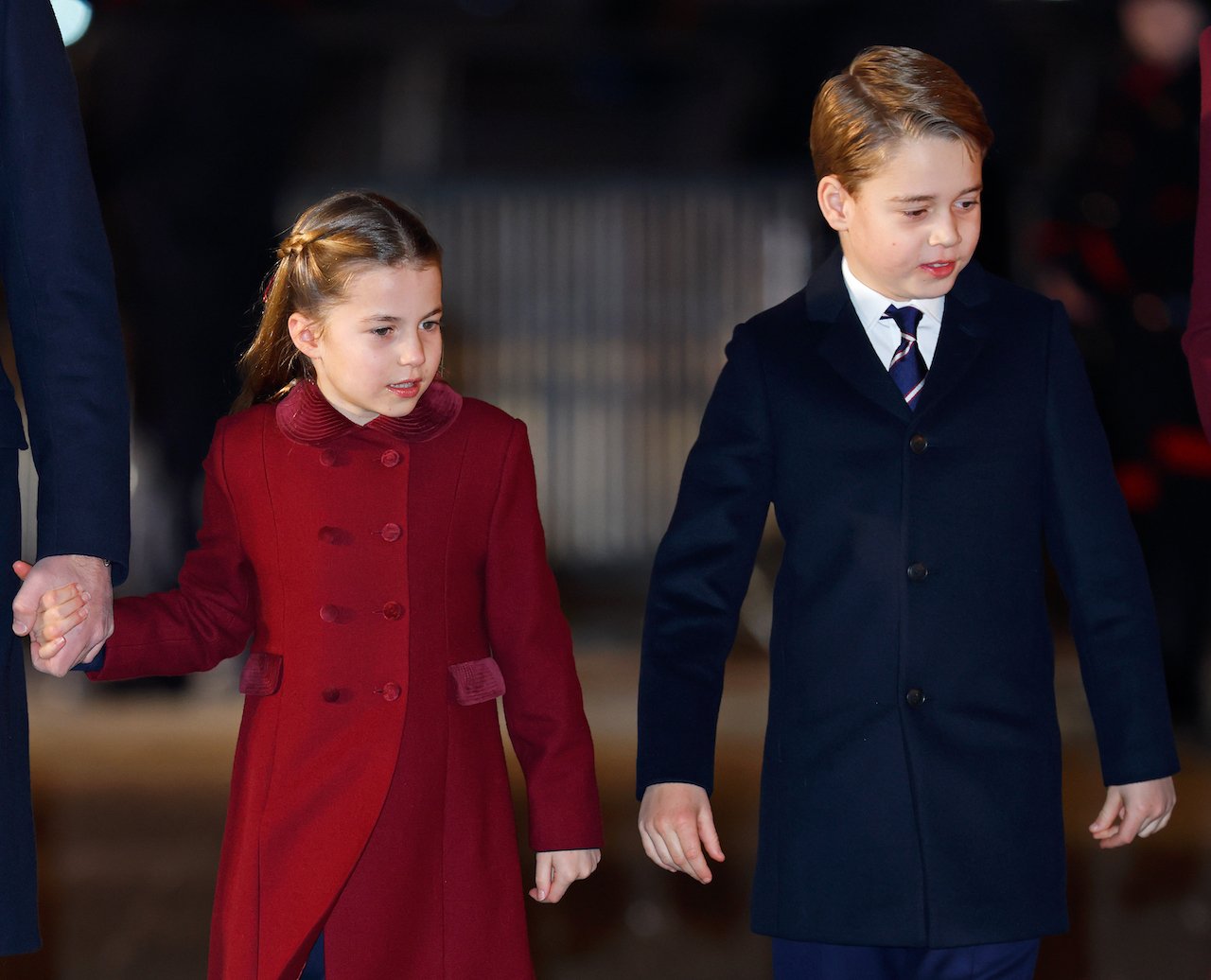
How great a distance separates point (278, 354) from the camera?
2.12 metres

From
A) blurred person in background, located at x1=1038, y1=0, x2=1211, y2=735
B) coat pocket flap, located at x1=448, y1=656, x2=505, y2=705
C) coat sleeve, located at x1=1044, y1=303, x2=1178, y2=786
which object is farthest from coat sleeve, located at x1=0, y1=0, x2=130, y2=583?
blurred person in background, located at x1=1038, y1=0, x2=1211, y2=735

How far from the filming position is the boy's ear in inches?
79.6

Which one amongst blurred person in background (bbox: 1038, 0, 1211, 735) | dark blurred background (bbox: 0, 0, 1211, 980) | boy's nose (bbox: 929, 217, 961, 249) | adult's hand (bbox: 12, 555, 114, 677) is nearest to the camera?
adult's hand (bbox: 12, 555, 114, 677)

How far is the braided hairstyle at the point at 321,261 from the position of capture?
6.61 feet

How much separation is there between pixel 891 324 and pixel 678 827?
23.6 inches

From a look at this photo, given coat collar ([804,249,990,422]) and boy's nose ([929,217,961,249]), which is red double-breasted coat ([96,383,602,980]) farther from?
boy's nose ([929,217,961,249])

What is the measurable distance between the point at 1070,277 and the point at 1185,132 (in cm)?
71

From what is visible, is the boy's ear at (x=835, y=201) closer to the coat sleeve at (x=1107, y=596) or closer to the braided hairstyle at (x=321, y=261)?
the coat sleeve at (x=1107, y=596)

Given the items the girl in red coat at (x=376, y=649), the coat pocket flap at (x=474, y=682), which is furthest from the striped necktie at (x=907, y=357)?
the coat pocket flap at (x=474, y=682)

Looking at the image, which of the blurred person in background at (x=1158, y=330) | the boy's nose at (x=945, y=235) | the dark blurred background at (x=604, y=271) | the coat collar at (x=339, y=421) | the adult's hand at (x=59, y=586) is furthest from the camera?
the blurred person in background at (x=1158, y=330)

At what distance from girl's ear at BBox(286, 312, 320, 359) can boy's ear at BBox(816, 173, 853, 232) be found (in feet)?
1.90

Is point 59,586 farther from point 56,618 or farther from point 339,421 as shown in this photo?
point 339,421

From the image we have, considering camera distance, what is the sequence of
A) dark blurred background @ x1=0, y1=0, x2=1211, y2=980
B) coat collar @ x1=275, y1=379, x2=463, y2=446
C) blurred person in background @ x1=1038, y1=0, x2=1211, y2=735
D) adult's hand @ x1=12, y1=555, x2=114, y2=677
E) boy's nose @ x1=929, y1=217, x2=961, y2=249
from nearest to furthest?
adult's hand @ x1=12, y1=555, x2=114, y2=677
boy's nose @ x1=929, y1=217, x2=961, y2=249
coat collar @ x1=275, y1=379, x2=463, y2=446
dark blurred background @ x1=0, y1=0, x2=1211, y2=980
blurred person in background @ x1=1038, y1=0, x2=1211, y2=735

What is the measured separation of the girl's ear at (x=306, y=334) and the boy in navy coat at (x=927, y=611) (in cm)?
51
